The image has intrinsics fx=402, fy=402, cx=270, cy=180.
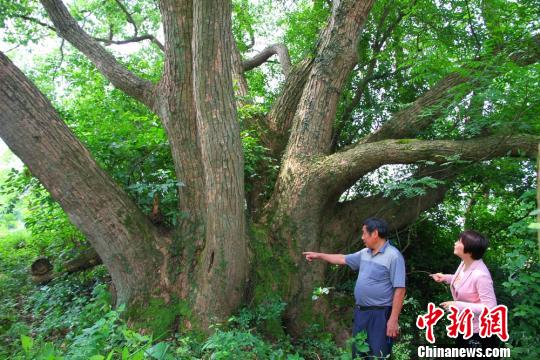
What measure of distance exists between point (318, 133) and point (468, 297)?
2941 millimetres

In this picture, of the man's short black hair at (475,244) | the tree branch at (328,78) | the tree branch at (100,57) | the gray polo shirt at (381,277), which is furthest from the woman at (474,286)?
the tree branch at (100,57)

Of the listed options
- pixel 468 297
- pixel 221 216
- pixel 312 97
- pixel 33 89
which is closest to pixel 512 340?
pixel 468 297

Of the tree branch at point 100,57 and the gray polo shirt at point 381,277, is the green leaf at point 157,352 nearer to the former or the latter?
the gray polo shirt at point 381,277

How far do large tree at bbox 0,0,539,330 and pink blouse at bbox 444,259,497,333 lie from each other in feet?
4.13

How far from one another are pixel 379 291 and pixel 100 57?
4424mm

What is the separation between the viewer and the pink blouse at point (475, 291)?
9.27 feet

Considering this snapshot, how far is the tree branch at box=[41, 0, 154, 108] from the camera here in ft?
16.3

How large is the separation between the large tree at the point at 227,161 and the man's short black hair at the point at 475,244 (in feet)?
3.61

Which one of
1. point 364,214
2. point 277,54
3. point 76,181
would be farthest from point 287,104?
point 76,181

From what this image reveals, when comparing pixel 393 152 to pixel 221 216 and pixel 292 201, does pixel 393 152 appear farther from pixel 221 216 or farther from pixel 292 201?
pixel 221 216

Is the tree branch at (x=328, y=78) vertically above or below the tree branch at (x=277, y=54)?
below

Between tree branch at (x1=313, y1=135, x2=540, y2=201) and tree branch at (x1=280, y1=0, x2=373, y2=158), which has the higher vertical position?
tree branch at (x1=280, y1=0, x2=373, y2=158)

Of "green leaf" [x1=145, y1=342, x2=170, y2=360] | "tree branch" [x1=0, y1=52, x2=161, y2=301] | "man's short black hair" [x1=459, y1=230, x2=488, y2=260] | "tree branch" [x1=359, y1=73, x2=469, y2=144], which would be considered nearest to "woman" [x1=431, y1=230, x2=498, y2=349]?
"man's short black hair" [x1=459, y1=230, x2=488, y2=260]

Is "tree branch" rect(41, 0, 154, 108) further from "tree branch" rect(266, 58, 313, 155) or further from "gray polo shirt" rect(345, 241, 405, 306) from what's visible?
"gray polo shirt" rect(345, 241, 405, 306)
